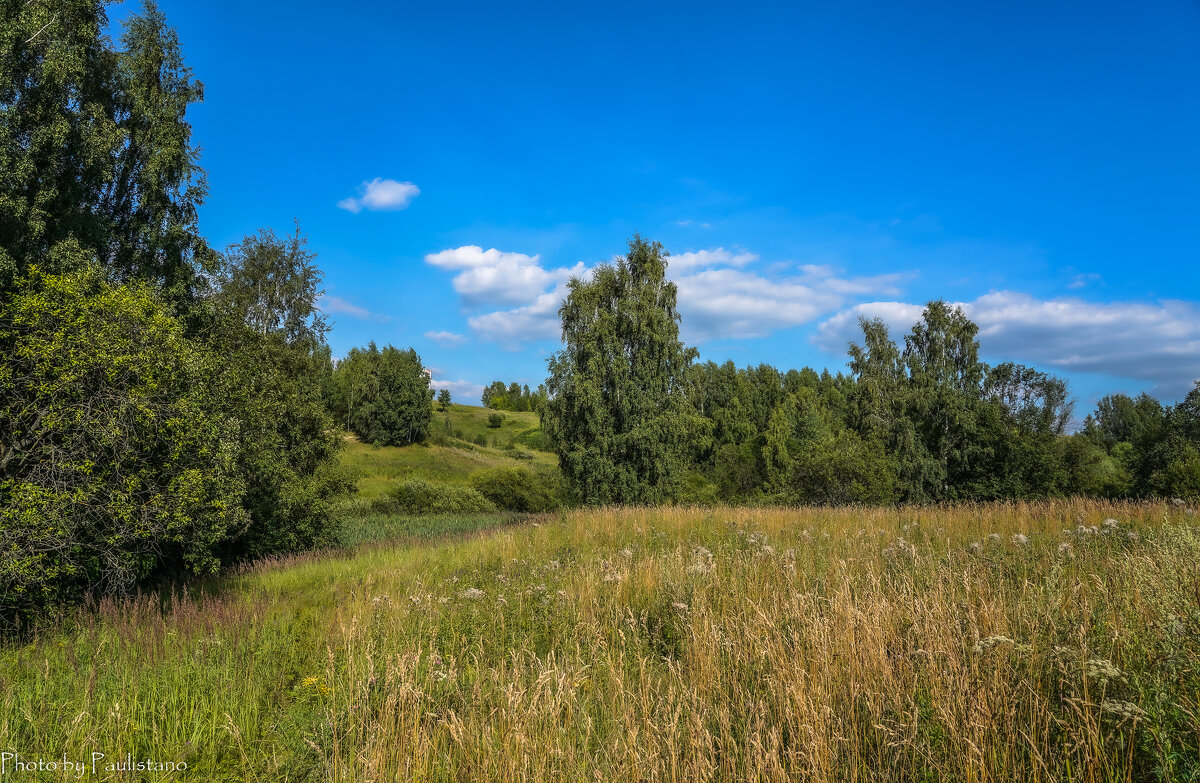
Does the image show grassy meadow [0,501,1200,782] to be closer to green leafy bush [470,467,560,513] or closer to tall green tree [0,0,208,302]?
tall green tree [0,0,208,302]

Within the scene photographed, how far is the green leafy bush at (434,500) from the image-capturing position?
34906 mm

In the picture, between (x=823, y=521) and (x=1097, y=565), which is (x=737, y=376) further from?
(x=1097, y=565)

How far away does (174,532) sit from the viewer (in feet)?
30.8

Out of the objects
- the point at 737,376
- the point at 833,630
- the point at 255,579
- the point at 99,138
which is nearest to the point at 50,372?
the point at 255,579

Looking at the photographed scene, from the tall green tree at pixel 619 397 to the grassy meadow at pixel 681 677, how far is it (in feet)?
52.7

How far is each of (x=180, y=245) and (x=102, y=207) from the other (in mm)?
1624

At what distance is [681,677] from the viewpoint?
3836 millimetres

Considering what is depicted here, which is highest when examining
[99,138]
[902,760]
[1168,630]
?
[99,138]

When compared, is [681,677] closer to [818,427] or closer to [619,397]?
[619,397]

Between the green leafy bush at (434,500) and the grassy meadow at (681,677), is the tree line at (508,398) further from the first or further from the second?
the grassy meadow at (681,677)

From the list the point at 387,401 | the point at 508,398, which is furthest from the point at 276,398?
the point at 508,398

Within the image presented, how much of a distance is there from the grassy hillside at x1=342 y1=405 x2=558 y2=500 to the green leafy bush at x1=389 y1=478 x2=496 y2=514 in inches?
107

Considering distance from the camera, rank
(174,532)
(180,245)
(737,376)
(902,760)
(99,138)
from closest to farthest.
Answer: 1. (902,760)
2. (174,532)
3. (99,138)
4. (180,245)
5. (737,376)

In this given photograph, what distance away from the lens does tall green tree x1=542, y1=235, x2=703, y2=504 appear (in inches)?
958
